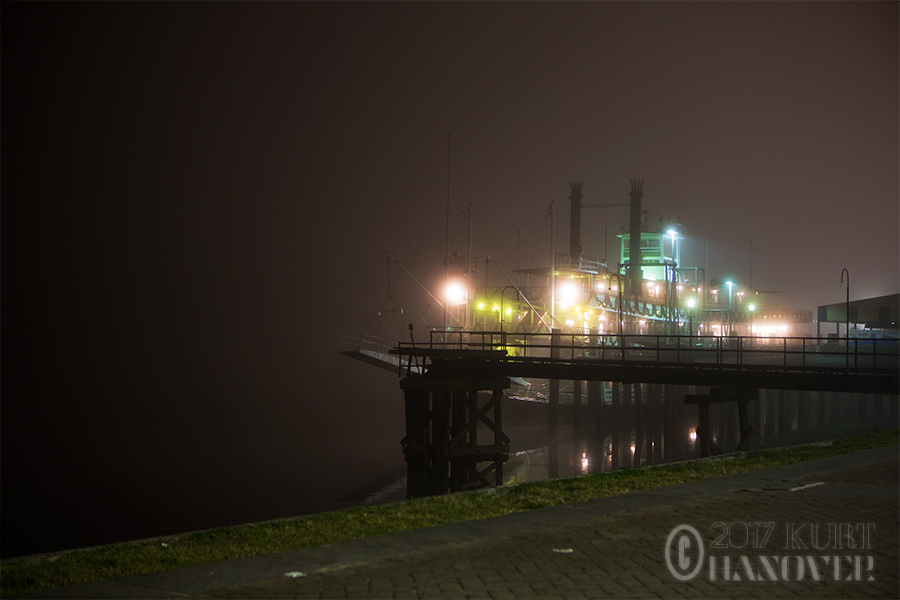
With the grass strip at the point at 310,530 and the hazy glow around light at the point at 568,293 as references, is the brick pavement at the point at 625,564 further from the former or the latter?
the hazy glow around light at the point at 568,293

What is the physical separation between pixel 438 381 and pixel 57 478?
98.2ft

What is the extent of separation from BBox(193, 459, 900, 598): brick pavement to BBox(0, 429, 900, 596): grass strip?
5.14ft

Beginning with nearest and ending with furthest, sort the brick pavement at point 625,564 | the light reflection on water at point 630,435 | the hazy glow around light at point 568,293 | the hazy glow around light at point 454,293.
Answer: the brick pavement at point 625,564
the light reflection on water at point 630,435
the hazy glow around light at point 454,293
the hazy glow around light at point 568,293

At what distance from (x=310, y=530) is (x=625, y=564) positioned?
3.99 meters

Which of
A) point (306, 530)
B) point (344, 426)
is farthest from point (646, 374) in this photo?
point (344, 426)

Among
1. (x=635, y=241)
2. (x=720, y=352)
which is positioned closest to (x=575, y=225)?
(x=635, y=241)

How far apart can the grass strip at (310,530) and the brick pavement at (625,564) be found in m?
1.57

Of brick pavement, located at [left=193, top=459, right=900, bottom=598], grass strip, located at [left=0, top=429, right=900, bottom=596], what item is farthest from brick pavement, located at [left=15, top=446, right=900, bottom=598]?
grass strip, located at [left=0, top=429, right=900, bottom=596]

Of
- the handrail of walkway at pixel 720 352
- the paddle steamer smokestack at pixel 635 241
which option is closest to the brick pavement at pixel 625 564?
the handrail of walkway at pixel 720 352

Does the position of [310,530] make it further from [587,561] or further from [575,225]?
[575,225]

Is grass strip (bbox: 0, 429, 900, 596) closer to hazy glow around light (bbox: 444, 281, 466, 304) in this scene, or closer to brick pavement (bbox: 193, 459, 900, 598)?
brick pavement (bbox: 193, 459, 900, 598)

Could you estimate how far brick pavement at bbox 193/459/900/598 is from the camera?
632cm

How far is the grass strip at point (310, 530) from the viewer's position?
7.75m

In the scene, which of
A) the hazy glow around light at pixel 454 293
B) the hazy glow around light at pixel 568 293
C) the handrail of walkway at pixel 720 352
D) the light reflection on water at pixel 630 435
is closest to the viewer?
the handrail of walkway at pixel 720 352
